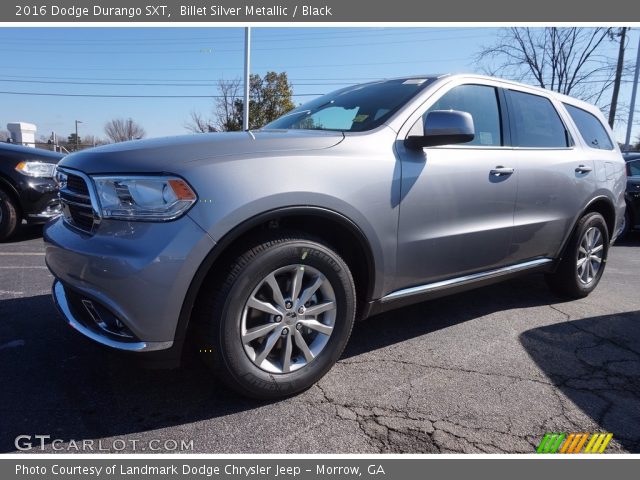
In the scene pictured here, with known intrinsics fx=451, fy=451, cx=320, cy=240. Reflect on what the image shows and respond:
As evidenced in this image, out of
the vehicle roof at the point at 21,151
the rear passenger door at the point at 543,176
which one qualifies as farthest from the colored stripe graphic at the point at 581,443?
the vehicle roof at the point at 21,151

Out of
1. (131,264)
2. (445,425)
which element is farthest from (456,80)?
(131,264)

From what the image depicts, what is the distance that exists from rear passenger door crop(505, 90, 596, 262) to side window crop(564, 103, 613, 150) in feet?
0.79

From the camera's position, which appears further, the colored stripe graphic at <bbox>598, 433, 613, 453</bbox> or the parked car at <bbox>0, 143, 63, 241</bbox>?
the parked car at <bbox>0, 143, 63, 241</bbox>

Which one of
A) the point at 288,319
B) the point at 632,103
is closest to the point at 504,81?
the point at 288,319

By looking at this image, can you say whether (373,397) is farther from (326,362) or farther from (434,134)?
(434,134)

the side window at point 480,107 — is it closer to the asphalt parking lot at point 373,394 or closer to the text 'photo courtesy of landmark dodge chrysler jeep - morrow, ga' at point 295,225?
the text 'photo courtesy of landmark dodge chrysler jeep - morrow, ga' at point 295,225

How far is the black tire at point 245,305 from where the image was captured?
2.02 m

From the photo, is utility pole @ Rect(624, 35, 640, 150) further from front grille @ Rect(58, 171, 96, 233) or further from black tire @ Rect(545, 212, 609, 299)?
front grille @ Rect(58, 171, 96, 233)

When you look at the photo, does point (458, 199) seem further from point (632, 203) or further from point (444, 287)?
point (632, 203)

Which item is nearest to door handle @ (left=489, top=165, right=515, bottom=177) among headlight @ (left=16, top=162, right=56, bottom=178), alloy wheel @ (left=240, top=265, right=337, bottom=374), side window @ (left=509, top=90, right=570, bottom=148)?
side window @ (left=509, top=90, right=570, bottom=148)

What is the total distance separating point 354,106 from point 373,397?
1.87m

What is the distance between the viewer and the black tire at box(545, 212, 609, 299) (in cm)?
387

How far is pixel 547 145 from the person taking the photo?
358cm

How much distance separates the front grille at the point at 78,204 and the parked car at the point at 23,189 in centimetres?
384
